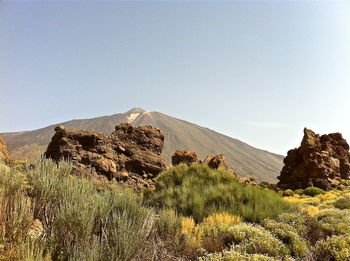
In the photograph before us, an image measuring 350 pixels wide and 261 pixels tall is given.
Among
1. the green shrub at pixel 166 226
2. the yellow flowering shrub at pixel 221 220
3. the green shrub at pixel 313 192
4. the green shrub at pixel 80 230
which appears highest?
the green shrub at pixel 80 230

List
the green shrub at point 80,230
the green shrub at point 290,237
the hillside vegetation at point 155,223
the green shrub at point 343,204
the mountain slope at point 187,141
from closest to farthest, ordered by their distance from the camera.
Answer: the green shrub at point 80,230 → the hillside vegetation at point 155,223 → the green shrub at point 290,237 → the green shrub at point 343,204 → the mountain slope at point 187,141

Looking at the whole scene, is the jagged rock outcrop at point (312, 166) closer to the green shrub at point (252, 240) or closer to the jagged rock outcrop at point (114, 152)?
the jagged rock outcrop at point (114, 152)

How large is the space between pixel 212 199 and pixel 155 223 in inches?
162

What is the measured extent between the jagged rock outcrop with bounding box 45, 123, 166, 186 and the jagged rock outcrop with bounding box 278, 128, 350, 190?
15004mm

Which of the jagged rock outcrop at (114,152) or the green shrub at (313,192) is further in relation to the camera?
the green shrub at (313,192)

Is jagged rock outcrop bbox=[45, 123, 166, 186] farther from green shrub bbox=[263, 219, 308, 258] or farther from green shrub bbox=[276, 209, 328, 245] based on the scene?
green shrub bbox=[263, 219, 308, 258]

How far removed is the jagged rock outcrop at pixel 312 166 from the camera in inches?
1079

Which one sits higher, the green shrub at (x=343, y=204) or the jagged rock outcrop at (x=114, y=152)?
the jagged rock outcrop at (x=114, y=152)

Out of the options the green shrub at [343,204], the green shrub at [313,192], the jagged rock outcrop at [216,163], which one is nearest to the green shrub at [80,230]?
the green shrub at [343,204]

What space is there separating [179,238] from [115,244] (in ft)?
6.89

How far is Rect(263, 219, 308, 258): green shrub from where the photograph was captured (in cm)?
668

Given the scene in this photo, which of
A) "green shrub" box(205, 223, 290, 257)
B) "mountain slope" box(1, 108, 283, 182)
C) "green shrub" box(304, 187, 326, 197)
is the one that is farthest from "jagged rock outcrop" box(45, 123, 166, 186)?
"mountain slope" box(1, 108, 283, 182)

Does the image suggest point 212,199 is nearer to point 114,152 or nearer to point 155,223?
point 155,223

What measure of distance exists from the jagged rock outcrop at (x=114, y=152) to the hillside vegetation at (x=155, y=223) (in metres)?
4.55
